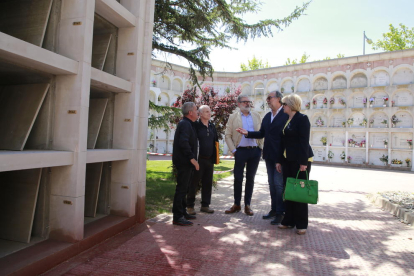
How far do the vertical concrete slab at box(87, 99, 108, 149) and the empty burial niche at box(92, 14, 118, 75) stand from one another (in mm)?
476

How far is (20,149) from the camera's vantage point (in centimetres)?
274

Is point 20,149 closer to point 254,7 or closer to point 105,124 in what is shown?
point 105,124

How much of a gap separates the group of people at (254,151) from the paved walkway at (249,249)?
27cm

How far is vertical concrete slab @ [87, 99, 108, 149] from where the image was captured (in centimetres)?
387

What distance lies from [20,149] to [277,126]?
11.2ft

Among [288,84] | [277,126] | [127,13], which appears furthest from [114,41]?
[288,84]

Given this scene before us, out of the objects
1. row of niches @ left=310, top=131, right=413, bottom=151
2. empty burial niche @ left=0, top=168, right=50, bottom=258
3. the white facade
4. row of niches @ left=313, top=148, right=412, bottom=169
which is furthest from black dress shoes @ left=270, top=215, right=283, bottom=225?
row of niches @ left=310, top=131, right=413, bottom=151

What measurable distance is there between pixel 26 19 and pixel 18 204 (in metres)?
1.94

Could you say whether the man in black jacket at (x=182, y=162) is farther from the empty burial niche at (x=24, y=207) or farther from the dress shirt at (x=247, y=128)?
the empty burial niche at (x=24, y=207)

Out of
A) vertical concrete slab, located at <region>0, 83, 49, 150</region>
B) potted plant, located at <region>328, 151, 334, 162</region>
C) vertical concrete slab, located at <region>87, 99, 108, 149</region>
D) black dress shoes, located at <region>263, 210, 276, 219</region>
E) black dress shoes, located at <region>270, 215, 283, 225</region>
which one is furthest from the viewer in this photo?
potted plant, located at <region>328, 151, 334, 162</region>

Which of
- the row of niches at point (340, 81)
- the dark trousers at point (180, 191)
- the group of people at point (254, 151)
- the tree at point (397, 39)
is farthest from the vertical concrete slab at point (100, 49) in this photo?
the tree at point (397, 39)

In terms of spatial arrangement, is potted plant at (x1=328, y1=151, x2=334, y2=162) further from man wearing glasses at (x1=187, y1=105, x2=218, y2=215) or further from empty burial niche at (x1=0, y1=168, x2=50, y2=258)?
empty burial niche at (x1=0, y1=168, x2=50, y2=258)

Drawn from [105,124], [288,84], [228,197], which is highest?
[288,84]

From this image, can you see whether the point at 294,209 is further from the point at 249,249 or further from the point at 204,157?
the point at 204,157
